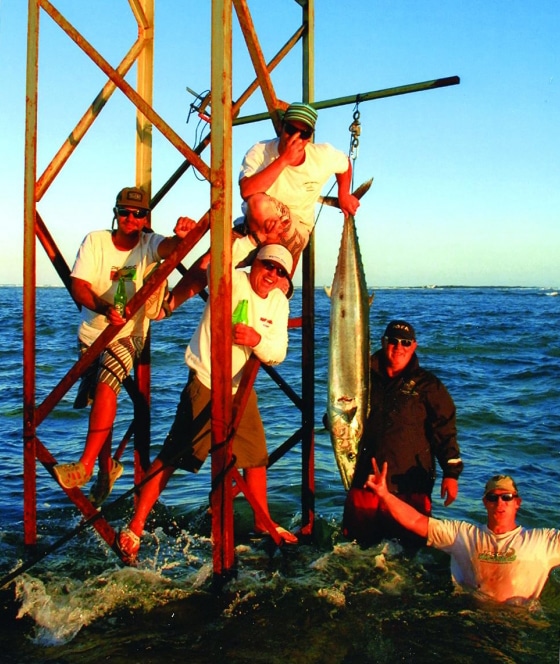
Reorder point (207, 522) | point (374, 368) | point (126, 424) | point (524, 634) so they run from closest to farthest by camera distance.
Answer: point (524, 634) < point (374, 368) < point (207, 522) < point (126, 424)

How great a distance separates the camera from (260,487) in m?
5.81

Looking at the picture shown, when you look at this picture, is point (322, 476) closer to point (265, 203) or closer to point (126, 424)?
point (126, 424)

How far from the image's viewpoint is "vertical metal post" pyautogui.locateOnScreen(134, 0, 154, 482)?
6289 mm

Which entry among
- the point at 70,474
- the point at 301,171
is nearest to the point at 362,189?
the point at 301,171

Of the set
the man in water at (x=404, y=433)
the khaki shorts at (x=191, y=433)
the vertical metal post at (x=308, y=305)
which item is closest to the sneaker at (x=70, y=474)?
the khaki shorts at (x=191, y=433)

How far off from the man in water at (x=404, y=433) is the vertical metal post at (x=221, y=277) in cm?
143

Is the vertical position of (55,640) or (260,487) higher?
(260,487)

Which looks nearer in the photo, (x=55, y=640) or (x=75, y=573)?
(x=55, y=640)

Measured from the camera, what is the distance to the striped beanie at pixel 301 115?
5199 mm

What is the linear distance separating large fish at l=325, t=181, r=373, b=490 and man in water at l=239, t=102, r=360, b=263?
0.66 meters

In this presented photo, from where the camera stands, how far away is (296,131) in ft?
17.2

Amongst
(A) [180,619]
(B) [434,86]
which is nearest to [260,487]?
(A) [180,619]

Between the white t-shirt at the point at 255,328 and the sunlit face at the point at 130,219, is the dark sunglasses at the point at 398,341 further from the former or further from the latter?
the sunlit face at the point at 130,219

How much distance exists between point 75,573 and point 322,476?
428cm
